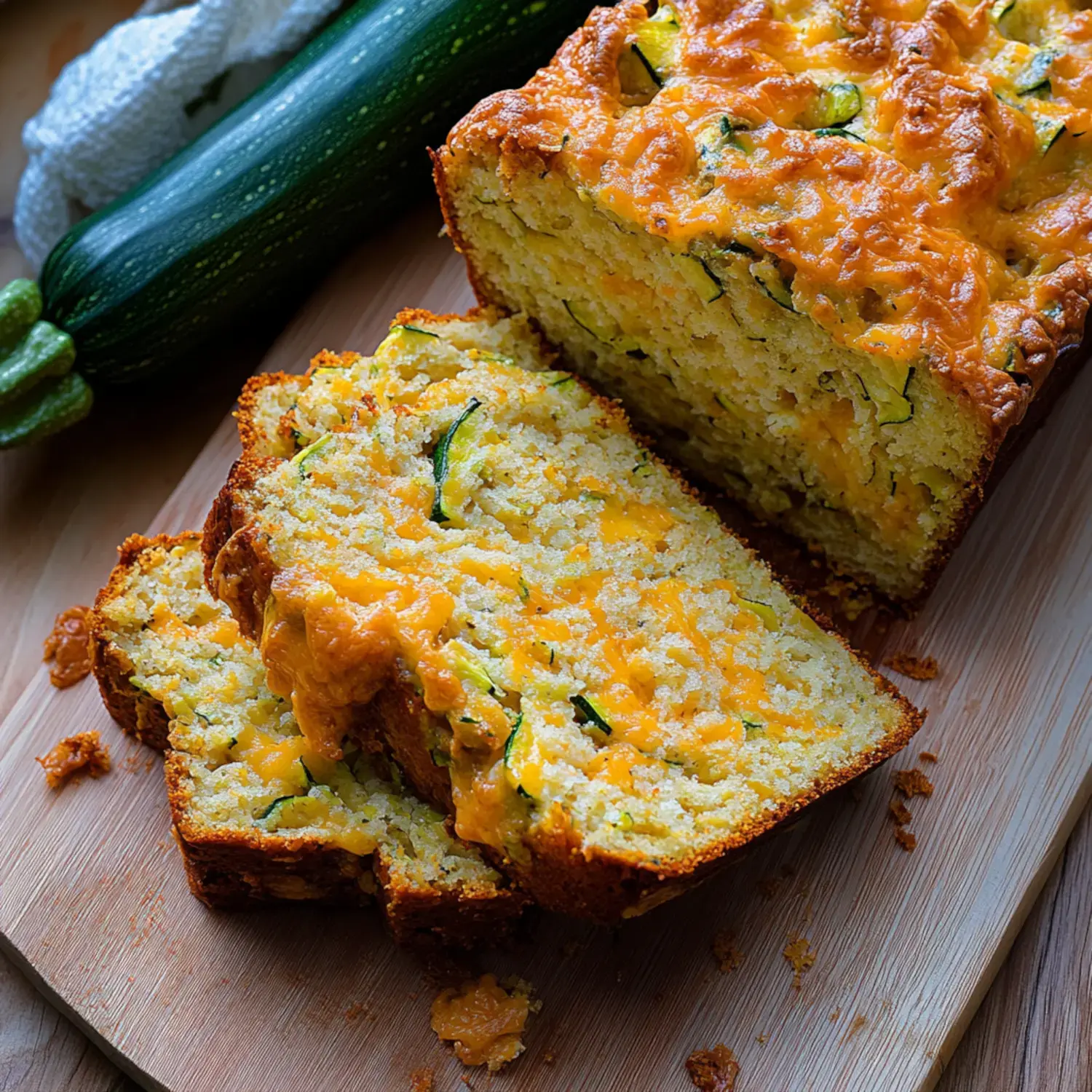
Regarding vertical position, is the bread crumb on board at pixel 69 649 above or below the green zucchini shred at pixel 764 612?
above

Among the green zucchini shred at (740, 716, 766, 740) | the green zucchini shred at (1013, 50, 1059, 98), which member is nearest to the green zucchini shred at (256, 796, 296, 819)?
the green zucchini shred at (740, 716, 766, 740)

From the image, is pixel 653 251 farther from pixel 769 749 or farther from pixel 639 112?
pixel 769 749

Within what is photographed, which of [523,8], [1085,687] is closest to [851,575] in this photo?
[1085,687]

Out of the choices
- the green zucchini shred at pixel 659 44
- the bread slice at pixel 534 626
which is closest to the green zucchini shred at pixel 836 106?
the green zucchini shred at pixel 659 44

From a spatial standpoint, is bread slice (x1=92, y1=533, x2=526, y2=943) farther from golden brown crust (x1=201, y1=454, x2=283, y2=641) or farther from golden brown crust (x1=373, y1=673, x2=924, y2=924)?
golden brown crust (x1=201, y1=454, x2=283, y2=641)

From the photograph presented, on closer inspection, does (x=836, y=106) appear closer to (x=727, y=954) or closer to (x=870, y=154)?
(x=870, y=154)

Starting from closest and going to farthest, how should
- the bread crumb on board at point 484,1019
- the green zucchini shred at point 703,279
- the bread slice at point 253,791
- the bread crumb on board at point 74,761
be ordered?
the bread slice at point 253,791 → the bread crumb on board at point 484,1019 → the green zucchini shred at point 703,279 → the bread crumb on board at point 74,761

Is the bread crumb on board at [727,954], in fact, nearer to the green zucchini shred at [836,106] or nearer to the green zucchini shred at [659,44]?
the green zucchini shred at [836,106]

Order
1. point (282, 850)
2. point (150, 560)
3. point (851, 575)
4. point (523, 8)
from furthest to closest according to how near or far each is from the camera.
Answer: point (523, 8)
point (851, 575)
point (150, 560)
point (282, 850)
